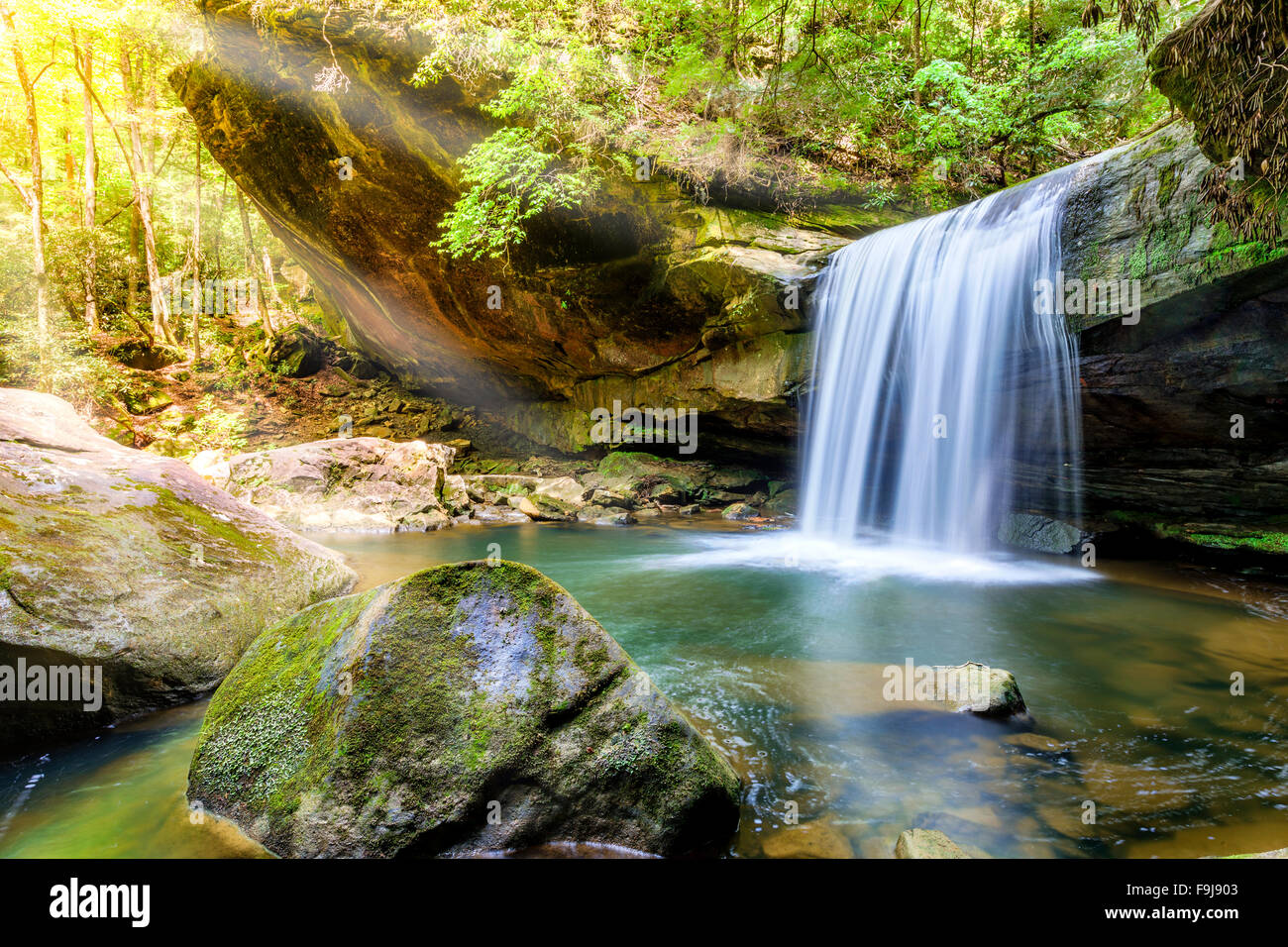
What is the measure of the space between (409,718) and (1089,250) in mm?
8741

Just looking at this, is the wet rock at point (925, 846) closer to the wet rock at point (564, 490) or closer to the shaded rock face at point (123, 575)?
the shaded rock face at point (123, 575)

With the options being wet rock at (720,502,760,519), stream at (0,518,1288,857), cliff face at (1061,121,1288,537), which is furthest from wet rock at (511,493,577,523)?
cliff face at (1061,121,1288,537)

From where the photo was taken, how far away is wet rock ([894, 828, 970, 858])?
235 cm

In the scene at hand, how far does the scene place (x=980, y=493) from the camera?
10.2 metres

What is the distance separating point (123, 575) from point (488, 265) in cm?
1131

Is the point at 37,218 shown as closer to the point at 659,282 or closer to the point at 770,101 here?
the point at 659,282

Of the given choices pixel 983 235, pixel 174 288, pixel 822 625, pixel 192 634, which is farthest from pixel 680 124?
pixel 174 288

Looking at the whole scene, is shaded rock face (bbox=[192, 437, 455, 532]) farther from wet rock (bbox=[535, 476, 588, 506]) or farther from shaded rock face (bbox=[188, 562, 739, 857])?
shaded rock face (bbox=[188, 562, 739, 857])

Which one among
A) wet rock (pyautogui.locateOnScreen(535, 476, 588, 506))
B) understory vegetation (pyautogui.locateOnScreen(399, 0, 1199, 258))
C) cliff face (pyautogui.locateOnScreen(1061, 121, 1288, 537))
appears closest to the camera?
cliff face (pyautogui.locateOnScreen(1061, 121, 1288, 537))

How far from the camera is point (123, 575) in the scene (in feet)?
12.7

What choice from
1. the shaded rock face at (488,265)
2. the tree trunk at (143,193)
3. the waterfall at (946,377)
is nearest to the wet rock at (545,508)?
the shaded rock face at (488,265)

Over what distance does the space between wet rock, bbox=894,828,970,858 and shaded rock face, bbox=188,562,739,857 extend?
2.33 ft

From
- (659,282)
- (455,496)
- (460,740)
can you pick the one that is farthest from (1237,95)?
(455,496)
